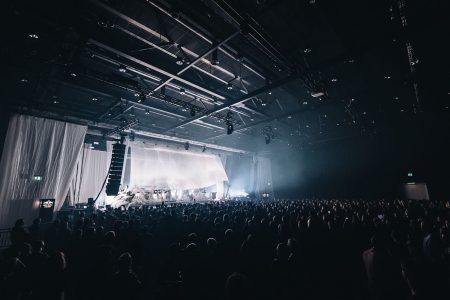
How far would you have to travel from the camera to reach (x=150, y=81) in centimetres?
1092

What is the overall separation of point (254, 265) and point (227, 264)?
0.64 metres

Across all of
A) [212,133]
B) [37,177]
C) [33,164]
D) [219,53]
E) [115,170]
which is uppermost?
[212,133]

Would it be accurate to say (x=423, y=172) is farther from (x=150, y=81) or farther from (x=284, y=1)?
(x=150, y=81)

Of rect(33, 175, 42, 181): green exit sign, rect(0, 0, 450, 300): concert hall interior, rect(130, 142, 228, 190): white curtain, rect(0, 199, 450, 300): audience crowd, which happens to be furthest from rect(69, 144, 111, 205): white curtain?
rect(0, 199, 450, 300): audience crowd

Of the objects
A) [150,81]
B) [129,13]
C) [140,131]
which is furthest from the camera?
[140,131]

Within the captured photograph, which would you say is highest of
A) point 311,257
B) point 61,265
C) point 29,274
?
point 61,265

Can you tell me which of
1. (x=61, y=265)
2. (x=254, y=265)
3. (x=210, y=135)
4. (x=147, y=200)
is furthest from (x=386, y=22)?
(x=147, y=200)

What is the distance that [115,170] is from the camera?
13.4 metres

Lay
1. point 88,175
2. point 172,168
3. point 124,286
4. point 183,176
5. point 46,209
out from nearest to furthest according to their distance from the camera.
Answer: point 124,286 < point 46,209 < point 88,175 < point 172,168 < point 183,176

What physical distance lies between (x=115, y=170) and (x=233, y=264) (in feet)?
36.4

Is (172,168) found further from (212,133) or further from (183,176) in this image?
(212,133)

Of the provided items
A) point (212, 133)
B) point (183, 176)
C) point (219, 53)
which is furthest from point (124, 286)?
point (183, 176)

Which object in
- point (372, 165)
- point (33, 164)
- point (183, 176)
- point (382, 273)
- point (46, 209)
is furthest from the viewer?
point (183, 176)

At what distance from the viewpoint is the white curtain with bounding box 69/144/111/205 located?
645 inches
